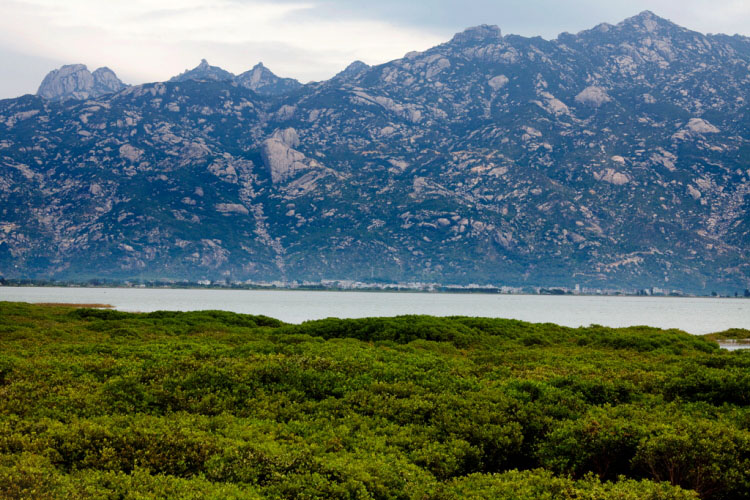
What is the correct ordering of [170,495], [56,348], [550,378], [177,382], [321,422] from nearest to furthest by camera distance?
[170,495] < [321,422] < [177,382] < [550,378] < [56,348]

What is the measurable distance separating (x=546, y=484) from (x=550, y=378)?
380 inches

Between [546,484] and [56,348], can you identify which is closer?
[546,484]

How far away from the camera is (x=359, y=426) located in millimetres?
18062

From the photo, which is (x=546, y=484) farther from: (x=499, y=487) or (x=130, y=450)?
Result: (x=130, y=450)

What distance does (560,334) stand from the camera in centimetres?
4850

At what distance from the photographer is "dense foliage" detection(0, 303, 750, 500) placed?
13578 millimetres

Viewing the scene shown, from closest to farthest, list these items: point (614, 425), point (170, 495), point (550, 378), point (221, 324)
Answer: point (170, 495)
point (614, 425)
point (550, 378)
point (221, 324)

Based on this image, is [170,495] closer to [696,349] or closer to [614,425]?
[614,425]

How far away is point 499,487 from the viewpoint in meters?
14.0

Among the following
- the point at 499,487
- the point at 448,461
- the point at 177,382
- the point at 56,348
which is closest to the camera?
the point at 499,487

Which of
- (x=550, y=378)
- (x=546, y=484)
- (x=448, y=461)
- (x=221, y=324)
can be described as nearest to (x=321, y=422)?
(x=448, y=461)

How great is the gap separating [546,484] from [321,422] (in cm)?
688

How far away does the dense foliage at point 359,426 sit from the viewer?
13.6 meters

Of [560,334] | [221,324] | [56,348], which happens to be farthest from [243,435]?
[560,334]
